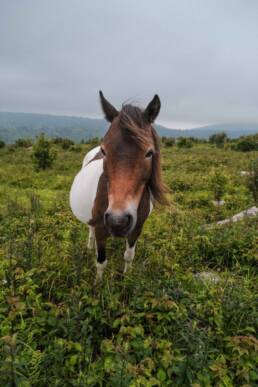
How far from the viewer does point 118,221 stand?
2.41 metres

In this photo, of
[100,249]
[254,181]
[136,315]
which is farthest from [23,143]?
[136,315]

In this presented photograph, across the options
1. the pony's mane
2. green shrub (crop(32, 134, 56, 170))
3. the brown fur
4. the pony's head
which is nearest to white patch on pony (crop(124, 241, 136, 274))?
the brown fur

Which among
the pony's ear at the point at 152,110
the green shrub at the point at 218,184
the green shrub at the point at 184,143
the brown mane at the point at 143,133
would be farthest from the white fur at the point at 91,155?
the green shrub at the point at 184,143

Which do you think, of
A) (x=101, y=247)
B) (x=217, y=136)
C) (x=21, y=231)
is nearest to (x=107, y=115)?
(x=101, y=247)

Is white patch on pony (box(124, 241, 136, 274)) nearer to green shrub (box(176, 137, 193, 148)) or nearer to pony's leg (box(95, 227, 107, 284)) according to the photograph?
pony's leg (box(95, 227, 107, 284))

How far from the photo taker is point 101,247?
3738mm

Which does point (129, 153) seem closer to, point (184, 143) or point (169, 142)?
point (184, 143)

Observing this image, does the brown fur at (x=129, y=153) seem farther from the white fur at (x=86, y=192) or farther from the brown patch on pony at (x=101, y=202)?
the white fur at (x=86, y=192)

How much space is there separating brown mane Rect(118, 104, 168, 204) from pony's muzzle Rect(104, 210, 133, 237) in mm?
729

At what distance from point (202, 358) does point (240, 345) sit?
23.6 inches

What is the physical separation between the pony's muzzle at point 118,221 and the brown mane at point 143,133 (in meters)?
0.73

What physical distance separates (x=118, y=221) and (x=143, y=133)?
3.06 ft

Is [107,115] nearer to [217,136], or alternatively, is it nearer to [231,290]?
[231,290]

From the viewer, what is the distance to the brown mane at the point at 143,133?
269 centimetres
